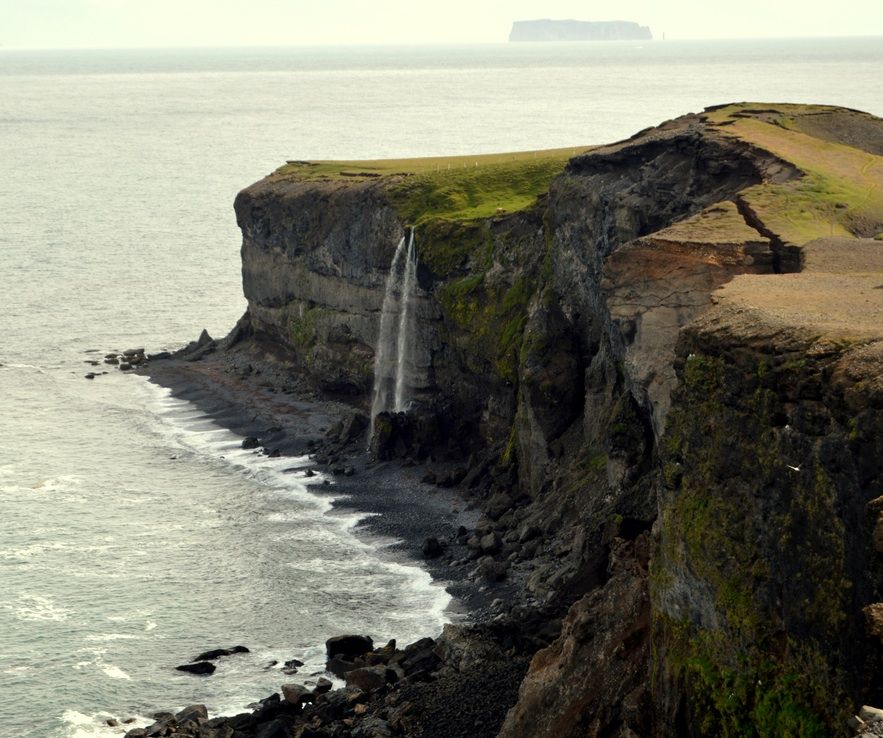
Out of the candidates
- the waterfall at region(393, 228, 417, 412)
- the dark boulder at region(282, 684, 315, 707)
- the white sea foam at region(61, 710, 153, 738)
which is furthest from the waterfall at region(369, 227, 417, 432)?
the white sea foam at region(61, 710, 153, 738)

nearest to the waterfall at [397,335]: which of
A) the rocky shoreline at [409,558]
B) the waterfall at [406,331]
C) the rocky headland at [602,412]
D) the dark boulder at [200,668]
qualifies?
the waterfall at [406,331]

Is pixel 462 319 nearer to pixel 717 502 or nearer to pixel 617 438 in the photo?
pixel 617 438

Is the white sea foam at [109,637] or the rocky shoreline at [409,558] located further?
the white sea foam at [109,637]

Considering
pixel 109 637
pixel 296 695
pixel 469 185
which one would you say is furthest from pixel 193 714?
pixel 469 185

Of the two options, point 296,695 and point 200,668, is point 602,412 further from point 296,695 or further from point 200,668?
point 296,695

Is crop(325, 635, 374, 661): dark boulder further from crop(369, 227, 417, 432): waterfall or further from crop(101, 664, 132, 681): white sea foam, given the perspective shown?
crop(369, 227, 417, 432): waterfall

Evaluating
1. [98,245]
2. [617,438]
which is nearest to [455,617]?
[617,438]

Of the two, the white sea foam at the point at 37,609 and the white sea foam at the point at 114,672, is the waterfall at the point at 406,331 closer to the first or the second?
the white sea foam at the point at 37,609
